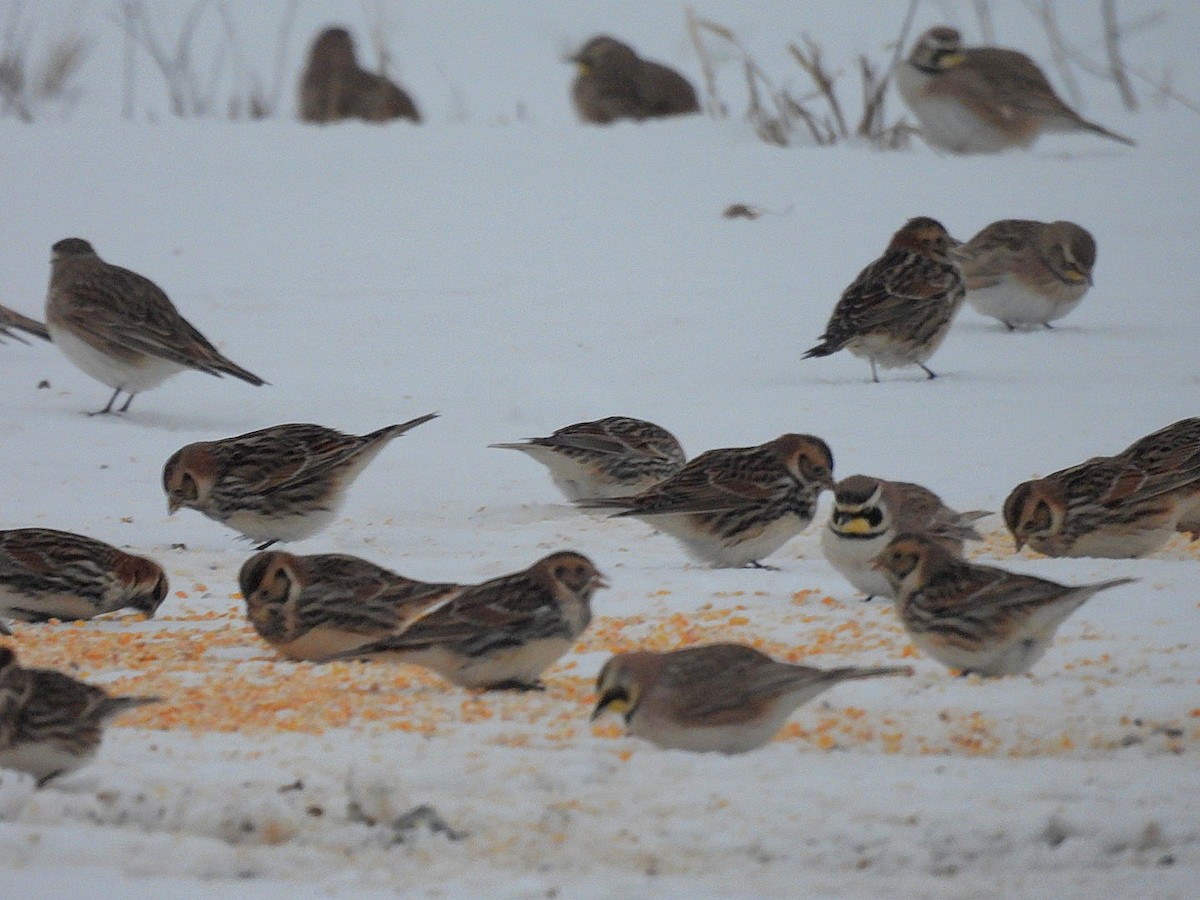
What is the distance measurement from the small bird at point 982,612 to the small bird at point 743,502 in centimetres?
204

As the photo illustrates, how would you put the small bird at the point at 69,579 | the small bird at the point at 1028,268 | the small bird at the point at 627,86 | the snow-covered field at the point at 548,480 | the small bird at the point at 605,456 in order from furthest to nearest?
the small bird at the point at 627,86
the small bird at the point at 1028,268
the small bird at the point at 605,456
the small bird at the point at 69,579
the snow-covered field at the point at 548,480

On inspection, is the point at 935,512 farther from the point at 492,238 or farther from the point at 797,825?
the point at 492,238

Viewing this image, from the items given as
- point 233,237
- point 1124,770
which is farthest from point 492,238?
point 1124,770

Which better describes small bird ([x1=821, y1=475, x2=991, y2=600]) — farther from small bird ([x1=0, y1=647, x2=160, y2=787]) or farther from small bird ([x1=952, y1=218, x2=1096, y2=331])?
small bird ([x1=952, y1=218, x2=1096, y2=331])

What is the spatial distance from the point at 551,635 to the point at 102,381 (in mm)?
6663

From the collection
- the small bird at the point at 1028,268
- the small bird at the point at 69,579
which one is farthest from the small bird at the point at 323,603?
the small bird at the point at 1028,268

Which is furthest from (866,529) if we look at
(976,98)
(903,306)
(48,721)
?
(976,98)

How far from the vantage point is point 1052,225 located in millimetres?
13734

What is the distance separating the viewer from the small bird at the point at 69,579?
783cm

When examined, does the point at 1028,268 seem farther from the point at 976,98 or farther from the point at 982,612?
the point at 982,612

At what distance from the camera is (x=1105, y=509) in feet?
28.3

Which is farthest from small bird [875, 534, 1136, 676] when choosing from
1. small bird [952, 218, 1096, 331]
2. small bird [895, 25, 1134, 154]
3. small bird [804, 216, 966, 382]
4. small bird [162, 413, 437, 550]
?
small bird [895, 25, 1134, 154]

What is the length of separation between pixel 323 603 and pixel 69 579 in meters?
1.34

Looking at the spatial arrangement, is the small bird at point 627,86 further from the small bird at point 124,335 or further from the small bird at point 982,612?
the small bird at point 982,612
